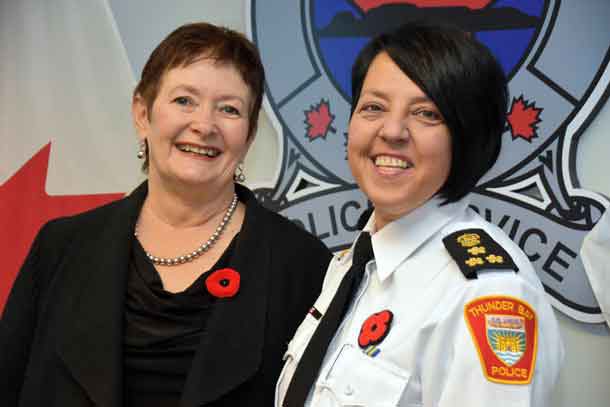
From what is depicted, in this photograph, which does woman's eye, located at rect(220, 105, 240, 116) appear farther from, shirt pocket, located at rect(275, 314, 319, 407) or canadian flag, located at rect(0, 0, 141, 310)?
canadian flag, located at rect(0, 0, 141, 310)

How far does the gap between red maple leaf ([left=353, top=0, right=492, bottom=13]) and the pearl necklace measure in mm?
956

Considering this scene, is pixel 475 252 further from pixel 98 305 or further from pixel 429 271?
pixel 98 305

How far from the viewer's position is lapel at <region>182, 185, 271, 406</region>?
1.53 metres

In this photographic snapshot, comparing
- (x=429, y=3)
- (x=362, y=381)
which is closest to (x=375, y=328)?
(x=362, y=381)

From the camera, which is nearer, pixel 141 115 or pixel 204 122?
pixel 204 122

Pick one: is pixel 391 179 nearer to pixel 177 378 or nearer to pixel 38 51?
pixel 177 378

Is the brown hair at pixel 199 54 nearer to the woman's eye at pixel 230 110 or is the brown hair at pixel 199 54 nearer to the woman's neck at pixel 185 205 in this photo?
the woman's eye at pixel 230 110

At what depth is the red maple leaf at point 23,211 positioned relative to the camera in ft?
9.23

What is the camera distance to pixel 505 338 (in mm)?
1082

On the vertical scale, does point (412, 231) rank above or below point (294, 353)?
above

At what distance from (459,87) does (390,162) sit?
182 mm

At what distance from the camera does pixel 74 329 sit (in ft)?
5.29

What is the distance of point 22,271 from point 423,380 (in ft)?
3.39

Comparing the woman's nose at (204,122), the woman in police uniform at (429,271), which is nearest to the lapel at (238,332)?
the woman in police uniform at (429,271)
